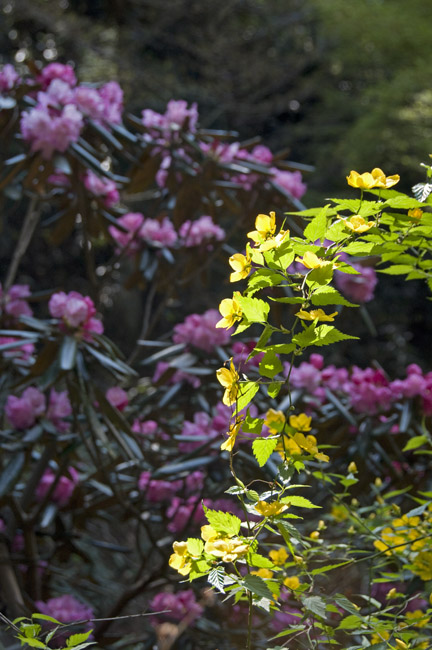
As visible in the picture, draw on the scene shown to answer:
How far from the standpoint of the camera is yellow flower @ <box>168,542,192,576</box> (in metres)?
0.68

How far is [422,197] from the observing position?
0.76m

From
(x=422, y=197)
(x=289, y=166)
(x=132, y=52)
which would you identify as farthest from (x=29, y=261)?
(x=422, y=197)

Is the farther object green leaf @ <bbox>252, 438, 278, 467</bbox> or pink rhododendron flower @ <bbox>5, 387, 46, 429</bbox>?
pink rhododendron flower @ <bbox>5, 387, 46, 429</bbox>

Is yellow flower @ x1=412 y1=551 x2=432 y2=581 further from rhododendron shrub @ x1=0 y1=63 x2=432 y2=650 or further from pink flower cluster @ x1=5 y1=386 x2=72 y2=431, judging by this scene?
pink flower cluster @ x1=5 y1=386 x2=72 y2=431

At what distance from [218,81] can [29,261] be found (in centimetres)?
261

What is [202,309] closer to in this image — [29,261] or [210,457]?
[29,261]

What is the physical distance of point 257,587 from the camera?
0.64 metres

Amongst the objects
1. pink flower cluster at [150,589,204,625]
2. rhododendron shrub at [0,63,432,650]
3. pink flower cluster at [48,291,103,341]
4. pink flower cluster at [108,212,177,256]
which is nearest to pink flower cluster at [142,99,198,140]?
rhododendron shrub at [0,63,432,650]

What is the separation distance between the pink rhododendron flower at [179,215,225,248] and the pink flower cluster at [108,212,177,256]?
0.12 feet

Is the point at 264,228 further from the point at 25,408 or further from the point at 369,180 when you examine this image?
the point at 25,408

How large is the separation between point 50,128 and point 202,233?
1.88 ft

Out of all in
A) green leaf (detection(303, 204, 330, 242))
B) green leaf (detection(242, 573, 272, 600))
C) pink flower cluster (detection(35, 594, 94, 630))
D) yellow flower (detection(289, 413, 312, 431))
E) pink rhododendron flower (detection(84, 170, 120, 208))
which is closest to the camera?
green leaf (detection(242, 573, 272, 600))

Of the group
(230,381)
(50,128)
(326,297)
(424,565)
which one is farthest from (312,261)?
(50,128)

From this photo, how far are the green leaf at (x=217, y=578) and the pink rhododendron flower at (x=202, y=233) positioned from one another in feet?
4.67
